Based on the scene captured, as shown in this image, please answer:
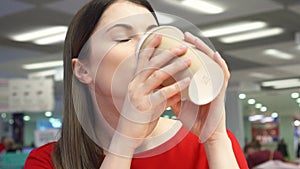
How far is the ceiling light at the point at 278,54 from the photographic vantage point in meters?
5.32

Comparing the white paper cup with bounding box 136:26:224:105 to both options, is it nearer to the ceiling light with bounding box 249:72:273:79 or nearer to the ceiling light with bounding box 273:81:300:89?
the ceiling light with bounding box 249:72:273:79

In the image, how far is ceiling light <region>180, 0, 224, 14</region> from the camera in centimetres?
343

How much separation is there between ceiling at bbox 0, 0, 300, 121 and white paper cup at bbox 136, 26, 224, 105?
1502 mm

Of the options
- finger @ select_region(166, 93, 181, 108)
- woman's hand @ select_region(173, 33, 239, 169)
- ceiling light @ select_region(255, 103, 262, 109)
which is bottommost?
ceiling light @ select_region(255, 103, 262, 109)

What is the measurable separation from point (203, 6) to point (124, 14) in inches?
125

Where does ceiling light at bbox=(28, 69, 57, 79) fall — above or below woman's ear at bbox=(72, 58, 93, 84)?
below

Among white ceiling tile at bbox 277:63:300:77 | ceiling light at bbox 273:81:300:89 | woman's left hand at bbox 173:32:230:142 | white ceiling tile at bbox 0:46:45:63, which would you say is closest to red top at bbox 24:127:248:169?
woman's left hand at bbox 173:32:230:142

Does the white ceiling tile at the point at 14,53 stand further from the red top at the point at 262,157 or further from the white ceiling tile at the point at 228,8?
the red top at the point at 262,157

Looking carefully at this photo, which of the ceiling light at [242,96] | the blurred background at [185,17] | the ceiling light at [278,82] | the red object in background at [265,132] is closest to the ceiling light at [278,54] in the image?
the blurred background at [185,17]

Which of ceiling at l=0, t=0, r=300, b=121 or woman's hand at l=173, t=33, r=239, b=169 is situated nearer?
woman's hand at l=173, t=33, r=239, b=169

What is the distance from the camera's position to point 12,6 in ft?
11.4

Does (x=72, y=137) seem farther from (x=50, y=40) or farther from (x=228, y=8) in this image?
(x=50, y=40)

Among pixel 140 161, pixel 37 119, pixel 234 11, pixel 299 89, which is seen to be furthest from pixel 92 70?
pixel 37 119

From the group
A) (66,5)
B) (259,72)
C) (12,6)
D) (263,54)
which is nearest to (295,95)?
(259,72)
